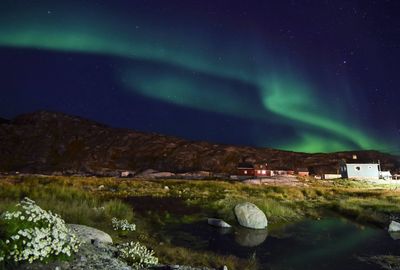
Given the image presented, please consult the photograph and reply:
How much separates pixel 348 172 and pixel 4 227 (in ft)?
302

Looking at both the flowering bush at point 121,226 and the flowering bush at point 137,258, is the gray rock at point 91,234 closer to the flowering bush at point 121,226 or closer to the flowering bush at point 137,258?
the flowering bush at point 137,258

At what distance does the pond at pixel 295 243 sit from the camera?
16.8m

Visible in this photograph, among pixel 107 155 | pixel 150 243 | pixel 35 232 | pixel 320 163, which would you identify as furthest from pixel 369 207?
pixel 107 155

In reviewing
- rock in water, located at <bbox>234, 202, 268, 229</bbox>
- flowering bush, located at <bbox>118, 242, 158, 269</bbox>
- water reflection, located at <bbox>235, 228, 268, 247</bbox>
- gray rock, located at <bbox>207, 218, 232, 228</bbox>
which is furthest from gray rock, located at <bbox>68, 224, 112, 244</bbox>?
rock in water, located at <bbox>234, 202, 268, 229</bbox>

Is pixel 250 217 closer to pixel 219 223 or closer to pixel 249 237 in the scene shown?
pixel 219 223

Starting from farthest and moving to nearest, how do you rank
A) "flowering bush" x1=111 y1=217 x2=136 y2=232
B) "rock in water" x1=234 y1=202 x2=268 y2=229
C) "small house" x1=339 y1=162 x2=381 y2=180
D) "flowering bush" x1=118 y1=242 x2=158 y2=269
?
1. "small house" x1=339 y1=162 x2=381 y2=180
2. "rock in water" x1=234 y1=202 x2=268 y2=229
3. "flowering bush" x1=111 y1=217 x2=136 y2=232
4. "flowering bush" x1=118 y1=242 x2=158 y2=269

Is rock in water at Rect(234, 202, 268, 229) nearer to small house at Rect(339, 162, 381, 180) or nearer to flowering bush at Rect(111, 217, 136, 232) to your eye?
flowering bush at Rect(111, 217, 136, 232)

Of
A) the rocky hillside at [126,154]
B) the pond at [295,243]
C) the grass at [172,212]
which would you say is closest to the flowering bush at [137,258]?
the grass at [172,212]

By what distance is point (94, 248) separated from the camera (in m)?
12.9

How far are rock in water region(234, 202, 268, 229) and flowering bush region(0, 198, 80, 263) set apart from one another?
15.3 m

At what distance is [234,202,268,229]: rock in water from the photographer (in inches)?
945

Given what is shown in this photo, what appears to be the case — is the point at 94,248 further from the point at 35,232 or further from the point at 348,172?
the point at 348,172

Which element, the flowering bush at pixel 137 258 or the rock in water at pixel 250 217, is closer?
the flowering bush at pixel 137 258

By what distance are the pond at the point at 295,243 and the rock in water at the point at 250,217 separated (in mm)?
714
